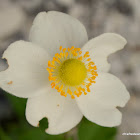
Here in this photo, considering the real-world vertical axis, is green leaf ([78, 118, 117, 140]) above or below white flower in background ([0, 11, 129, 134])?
below

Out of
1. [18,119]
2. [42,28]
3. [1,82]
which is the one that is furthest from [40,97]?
[18,119]

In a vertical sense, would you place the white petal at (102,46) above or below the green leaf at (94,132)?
above

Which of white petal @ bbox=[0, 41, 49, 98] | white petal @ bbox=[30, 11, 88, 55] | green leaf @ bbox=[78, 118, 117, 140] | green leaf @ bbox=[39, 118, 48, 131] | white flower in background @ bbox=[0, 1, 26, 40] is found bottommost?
green leaf @ bbox=[78, 118, 117, 140]

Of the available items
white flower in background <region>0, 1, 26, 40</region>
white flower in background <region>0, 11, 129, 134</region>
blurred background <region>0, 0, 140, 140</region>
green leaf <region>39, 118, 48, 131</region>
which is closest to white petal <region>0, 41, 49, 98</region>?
white flower in background <region>0, 11, 129, 134</region>

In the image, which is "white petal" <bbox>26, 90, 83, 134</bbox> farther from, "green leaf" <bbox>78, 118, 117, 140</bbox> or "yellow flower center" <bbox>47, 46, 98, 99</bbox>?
"green leaf" <bbox>78, 118, 117, 140</bbox>

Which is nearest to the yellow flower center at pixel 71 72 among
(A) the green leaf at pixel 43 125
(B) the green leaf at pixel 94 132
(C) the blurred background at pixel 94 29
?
(A) the green leaf at pixel 43 125

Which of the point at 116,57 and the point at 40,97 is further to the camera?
the point at 116,57

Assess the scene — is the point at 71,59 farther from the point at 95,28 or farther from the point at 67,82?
the point at 95,28

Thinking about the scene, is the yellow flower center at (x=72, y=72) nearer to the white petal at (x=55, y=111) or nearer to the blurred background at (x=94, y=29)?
the white petal at (x=55, y=111)

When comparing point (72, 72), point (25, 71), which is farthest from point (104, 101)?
point (25, 71)
